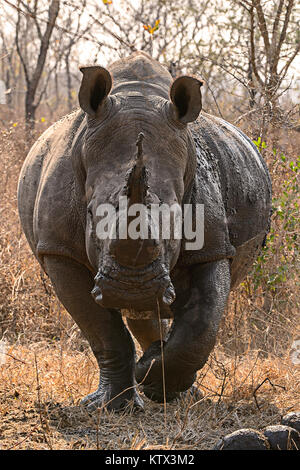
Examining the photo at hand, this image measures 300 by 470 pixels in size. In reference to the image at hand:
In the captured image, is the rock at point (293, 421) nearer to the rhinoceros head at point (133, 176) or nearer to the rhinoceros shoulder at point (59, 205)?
the rhinoceros head at point (133, 176)

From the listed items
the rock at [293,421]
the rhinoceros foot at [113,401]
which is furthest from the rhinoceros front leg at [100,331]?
the rock at [293,421]

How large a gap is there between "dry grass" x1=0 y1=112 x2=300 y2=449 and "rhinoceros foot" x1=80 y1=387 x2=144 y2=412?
2.4 inches

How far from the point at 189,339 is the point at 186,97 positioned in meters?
1.17

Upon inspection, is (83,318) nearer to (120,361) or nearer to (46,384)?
(120,361)

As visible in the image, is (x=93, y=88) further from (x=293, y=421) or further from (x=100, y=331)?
(x=293, y=421)

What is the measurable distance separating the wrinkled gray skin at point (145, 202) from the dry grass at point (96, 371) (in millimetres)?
218

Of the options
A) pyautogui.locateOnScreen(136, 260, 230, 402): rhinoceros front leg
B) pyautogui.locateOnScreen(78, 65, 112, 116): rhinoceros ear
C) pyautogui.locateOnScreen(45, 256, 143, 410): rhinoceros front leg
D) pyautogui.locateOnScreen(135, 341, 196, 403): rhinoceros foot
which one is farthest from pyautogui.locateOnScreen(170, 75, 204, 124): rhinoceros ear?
pyautogui.locateOnScreen(135, 341, 196, 403): rhinoceros foot

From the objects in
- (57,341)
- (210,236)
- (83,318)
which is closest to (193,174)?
(210,236)

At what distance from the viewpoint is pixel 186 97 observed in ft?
12.7

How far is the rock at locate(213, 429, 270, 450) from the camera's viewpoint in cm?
334

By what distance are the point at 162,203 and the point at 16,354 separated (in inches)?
96.5

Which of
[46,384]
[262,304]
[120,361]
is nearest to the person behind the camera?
[120,361]

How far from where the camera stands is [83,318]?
439 cm

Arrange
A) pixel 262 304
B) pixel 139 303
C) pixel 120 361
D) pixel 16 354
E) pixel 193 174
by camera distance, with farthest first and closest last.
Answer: pixel 262 304 → pixel 16 354 → pixel 120 361 → pixel 193 174 → pixel 139 303
